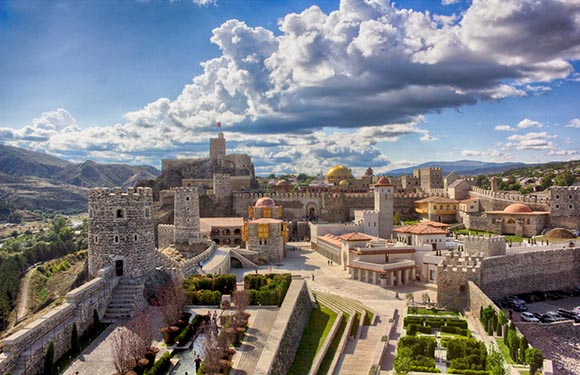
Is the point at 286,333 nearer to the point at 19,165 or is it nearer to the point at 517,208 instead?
the point at 517,208

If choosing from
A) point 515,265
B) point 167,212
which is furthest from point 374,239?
point 167,212

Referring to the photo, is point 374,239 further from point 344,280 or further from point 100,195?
point 100,195

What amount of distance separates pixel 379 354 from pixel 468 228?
25225 millimetres

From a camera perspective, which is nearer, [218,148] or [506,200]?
[506,200]

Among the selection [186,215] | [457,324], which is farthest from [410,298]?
[186,215]

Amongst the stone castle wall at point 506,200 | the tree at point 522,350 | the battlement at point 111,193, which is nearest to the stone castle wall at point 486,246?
the tree at point 522,350

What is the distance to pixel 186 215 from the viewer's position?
30906 millimetres

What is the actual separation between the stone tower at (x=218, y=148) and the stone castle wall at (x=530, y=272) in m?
42.6

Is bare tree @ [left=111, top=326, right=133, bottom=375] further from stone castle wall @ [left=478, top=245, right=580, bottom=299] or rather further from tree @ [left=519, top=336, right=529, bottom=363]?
stone castle wall @ [left=478, top=245, right=580, bottom=299]

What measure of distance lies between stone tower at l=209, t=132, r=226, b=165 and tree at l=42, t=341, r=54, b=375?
4933cm

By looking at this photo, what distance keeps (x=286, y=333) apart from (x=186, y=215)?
18421 mm

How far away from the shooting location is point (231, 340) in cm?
1345

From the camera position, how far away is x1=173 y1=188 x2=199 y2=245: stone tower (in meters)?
30.9

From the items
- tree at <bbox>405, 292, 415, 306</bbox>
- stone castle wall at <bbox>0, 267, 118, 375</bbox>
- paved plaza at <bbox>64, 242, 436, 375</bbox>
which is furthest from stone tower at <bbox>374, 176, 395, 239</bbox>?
stone castle wall at <bbox>0, 267, 118, 375</bbox>
